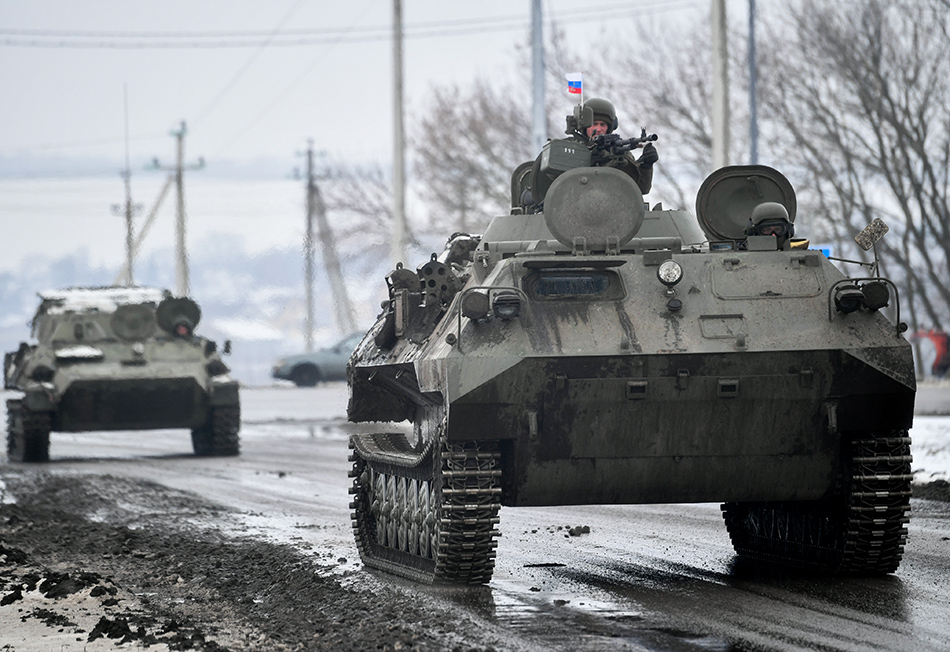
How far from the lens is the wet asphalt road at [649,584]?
7227 mm

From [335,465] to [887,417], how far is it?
35.8 feet

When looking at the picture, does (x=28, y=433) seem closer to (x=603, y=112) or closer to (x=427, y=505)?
(x=603, y=112)

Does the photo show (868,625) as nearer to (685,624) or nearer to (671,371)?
(685,624)

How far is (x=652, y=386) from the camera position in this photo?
8336 millimetres

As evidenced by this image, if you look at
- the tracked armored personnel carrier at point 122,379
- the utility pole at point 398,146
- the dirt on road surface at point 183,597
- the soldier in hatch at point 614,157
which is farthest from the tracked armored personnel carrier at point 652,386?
the utility pole at point 398,146

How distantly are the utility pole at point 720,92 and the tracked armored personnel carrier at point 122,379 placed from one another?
820 centimetres

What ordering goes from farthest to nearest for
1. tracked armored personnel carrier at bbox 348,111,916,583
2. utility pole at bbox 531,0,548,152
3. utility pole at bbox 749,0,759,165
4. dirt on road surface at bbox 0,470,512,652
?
utility pole at bbox 749,0,759,165 < utility pole at bbox 531,0,548,152 < tracked armored personnel carrier at bbox 348,111,916,583 < dirt on road surface at bbox 0,470,512,652

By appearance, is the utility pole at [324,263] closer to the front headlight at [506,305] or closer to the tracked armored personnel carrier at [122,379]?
the tracked armored personnel carrier at [122,379]

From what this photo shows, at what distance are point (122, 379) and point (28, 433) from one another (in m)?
1.40

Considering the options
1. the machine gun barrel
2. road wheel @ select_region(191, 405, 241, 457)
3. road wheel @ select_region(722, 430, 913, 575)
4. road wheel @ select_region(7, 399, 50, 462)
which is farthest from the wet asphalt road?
road wheel @ select_region(7, 399, 50, 462)

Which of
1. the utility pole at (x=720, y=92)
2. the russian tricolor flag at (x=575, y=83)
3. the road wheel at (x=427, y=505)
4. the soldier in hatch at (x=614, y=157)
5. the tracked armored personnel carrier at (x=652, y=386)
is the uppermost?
the utility pole at (x=720, y=92)

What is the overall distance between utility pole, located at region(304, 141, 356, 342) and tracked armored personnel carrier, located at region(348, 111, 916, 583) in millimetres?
46171

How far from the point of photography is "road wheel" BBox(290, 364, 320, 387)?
4028 centimetres

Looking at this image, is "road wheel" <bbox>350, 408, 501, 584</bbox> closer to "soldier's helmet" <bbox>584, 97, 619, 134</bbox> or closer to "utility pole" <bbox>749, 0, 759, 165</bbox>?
"soldier's helmet" <bbox>584, 97, 619, 134</bbox>
